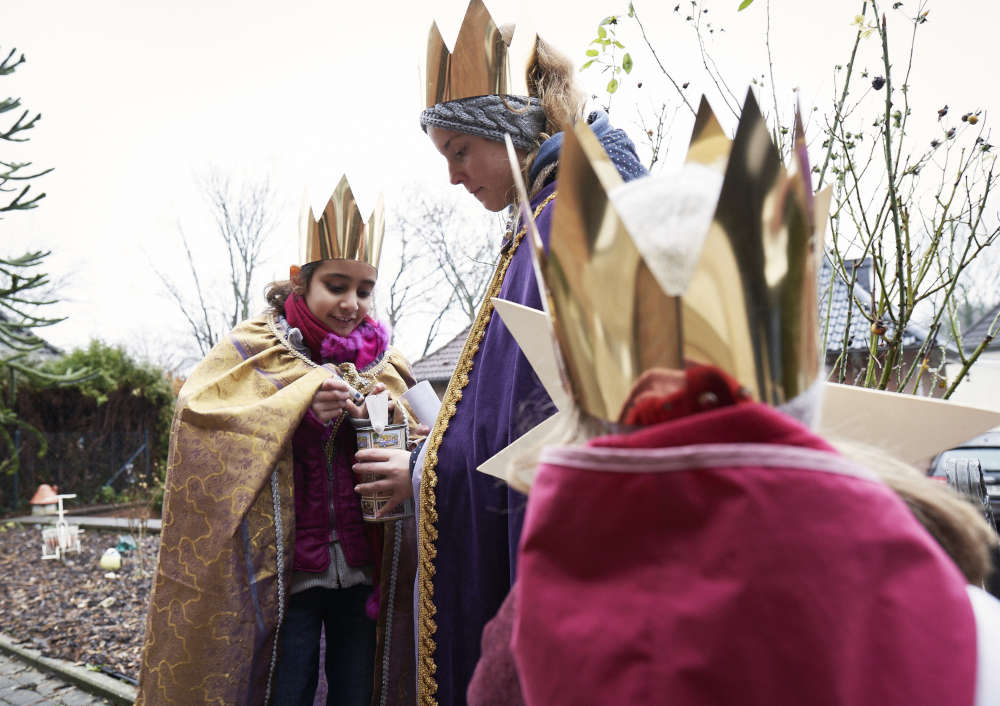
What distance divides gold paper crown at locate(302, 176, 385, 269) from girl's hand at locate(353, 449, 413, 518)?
96 centimetres

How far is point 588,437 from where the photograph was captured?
2.49 feet

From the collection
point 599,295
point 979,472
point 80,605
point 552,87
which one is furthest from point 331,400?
point 80,605

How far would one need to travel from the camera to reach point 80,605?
21.1 feet

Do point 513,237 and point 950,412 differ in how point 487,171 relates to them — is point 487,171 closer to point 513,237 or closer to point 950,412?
point 513,237

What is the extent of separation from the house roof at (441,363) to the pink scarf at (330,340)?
1257 centimetres

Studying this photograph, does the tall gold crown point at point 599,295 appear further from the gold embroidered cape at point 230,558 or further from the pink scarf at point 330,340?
the pink scarf at point 330,340

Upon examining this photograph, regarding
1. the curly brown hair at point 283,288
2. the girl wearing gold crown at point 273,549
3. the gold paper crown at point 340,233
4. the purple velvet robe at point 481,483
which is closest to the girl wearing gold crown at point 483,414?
the purple velvet robe at point 481,483

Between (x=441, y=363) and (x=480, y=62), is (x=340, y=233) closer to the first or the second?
(x=480, y=62)

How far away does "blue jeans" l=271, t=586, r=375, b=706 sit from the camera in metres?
2.33

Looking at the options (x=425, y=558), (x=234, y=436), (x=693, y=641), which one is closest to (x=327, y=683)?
(x=234, y=436)

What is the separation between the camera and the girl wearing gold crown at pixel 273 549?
222 cm

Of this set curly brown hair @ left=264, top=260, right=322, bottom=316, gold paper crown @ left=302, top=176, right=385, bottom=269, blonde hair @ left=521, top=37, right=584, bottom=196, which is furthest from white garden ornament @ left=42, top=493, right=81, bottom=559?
blonde hair @ left=521, top=37, right=584, bottom=196

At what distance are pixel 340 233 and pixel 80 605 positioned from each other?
5658 millimetres

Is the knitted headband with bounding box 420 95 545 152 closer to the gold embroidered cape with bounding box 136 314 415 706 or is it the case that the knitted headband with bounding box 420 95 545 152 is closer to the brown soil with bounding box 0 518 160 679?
the gold embroidered cape with bounding box 136 314 415 706
